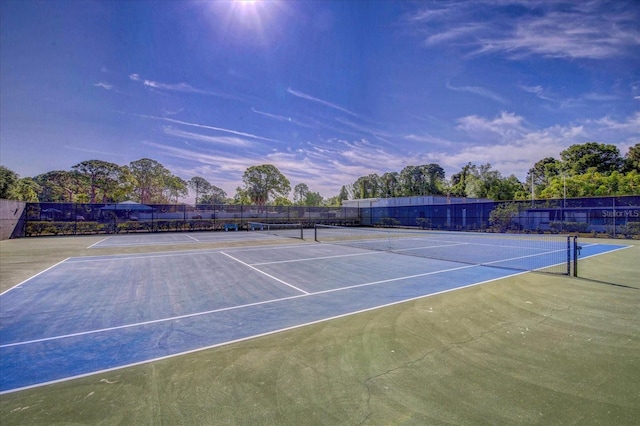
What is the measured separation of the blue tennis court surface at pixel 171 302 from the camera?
375 centimetres

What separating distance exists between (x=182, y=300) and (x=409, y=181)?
76.0m

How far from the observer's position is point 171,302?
592 centimetres

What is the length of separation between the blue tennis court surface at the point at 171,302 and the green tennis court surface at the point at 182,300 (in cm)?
2

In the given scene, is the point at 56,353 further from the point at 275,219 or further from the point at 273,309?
the point at 275,219

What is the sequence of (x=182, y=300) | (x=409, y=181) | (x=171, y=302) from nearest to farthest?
(x=171, y=302)
(x=182, y=300)
(x=409, y=181)

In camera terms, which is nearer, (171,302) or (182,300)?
(171,302)

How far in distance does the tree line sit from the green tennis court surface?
41347 millimetres

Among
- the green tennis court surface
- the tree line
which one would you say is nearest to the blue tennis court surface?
the green tennis court surface

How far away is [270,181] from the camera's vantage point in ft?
204

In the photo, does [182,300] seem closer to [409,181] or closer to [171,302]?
[171,302]

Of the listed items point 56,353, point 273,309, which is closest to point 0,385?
point 56,353

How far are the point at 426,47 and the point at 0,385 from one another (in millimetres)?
19285

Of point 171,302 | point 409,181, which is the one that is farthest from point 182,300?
point 409,181

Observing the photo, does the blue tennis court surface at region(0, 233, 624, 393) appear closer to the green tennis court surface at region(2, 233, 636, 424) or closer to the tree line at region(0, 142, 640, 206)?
the green tennis court surface at region(2, 233, 636, 424)
